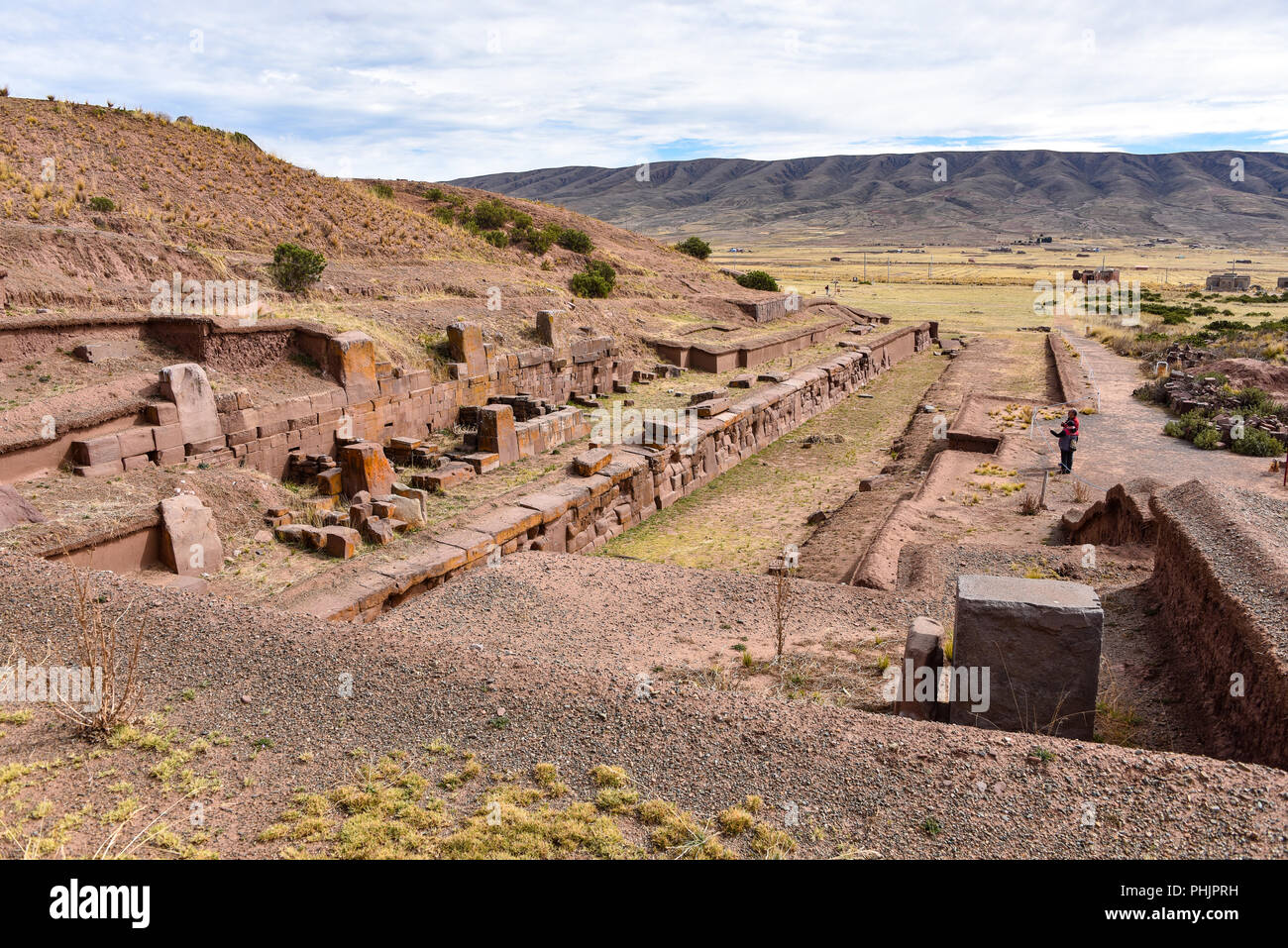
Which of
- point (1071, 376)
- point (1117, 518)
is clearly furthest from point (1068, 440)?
point (1071, 376)

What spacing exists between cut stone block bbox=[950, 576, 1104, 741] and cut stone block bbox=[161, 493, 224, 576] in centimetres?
916

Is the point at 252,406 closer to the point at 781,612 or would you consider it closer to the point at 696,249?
the point at 781,612

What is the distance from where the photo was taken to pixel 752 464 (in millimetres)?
20750

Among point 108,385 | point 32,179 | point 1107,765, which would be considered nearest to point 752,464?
point 108,385

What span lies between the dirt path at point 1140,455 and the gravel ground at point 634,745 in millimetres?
10482

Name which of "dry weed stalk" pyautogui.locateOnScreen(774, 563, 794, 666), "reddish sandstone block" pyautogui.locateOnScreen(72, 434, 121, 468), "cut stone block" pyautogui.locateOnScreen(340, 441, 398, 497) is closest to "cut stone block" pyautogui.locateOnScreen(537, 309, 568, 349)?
"cut stone block" pyautogui.locateOnScreen(340, 441, 398, 497)

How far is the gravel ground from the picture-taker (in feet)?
16.2

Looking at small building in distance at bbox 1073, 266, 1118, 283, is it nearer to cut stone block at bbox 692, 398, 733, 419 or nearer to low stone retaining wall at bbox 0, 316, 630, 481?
cut stone block at bbox 692, 398, 733, 419

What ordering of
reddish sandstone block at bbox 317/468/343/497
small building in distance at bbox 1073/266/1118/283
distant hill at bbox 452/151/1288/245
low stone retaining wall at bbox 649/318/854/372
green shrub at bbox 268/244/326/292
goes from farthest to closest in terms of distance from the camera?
A: distant hill at bbox 452/151/1288/245
small building in distance at bbox 1073/266/1118/283
low stone retaining wall at bbox 649/318/854/372
green shrub at bbox 268/244/326/292
reddish sandstone block at bbox 317/468/343/497

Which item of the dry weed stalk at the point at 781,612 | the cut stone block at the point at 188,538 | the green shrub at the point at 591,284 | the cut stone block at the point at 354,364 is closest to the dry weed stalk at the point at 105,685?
the cut stone block at the point at 188,538

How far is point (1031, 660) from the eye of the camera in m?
6.46

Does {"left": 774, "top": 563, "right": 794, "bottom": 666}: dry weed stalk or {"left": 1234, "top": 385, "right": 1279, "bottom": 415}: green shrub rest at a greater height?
{"left": 1234, "top": 385, "right": 1279, "bottom": 415}: green shrub

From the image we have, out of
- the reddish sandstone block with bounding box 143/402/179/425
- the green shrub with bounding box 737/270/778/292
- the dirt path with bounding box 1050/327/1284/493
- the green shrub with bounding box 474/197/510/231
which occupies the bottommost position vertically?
the dirt path with bounding box 1050/327/1284/493

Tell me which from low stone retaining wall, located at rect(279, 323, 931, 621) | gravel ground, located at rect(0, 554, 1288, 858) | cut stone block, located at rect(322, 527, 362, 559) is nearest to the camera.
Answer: gravel ground, located at rect(0, 554, 1288, 858)
